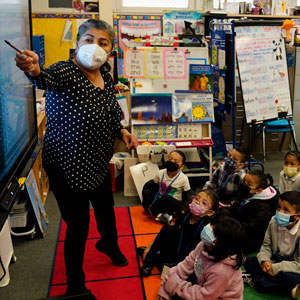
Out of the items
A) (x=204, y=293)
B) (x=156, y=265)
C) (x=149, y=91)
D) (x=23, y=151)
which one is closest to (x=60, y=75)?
(x=23, y=151)

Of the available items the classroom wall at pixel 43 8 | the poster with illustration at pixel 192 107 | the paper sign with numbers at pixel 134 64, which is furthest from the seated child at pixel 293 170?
the classroom wall at pixel 43 8

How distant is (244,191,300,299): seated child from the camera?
2.48 m

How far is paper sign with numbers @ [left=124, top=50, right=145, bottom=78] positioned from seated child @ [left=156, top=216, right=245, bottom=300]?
224 centimetres

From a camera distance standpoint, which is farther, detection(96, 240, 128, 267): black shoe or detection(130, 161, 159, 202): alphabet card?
detection(130, 161, 159, 202): alphabet card

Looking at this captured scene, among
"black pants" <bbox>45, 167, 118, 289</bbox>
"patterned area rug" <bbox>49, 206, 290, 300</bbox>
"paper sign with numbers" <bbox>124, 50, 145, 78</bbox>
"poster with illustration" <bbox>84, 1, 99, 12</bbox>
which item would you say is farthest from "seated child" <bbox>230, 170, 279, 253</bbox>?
"poster with illustration" <bbox>84, 1, 99, 12</bbox>

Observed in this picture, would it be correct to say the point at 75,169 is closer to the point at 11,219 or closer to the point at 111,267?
the point at 111,267

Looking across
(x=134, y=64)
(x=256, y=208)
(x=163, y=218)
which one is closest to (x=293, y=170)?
(x=256, y=208)

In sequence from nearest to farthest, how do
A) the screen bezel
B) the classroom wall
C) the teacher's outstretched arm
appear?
the teacher's outstretched arm → the screen bezel → the classroom wall

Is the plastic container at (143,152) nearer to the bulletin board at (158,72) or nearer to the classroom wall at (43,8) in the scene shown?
the bulletin board at (158,72)

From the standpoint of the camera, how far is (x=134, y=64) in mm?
4039

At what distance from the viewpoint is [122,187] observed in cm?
416

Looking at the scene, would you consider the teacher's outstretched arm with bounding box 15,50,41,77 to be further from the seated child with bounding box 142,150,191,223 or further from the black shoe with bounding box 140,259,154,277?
the seated child with bounding box 142,150,191,223

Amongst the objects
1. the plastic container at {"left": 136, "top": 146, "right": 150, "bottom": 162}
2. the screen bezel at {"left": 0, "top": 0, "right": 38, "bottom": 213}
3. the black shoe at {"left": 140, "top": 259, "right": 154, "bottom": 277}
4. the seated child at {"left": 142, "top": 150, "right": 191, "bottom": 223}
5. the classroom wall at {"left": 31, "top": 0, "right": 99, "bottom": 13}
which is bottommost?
the black shoe at {"left": 140, "top": 259, "right": 154, "bottom": 277}

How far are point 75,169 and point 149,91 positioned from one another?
6.94ft
